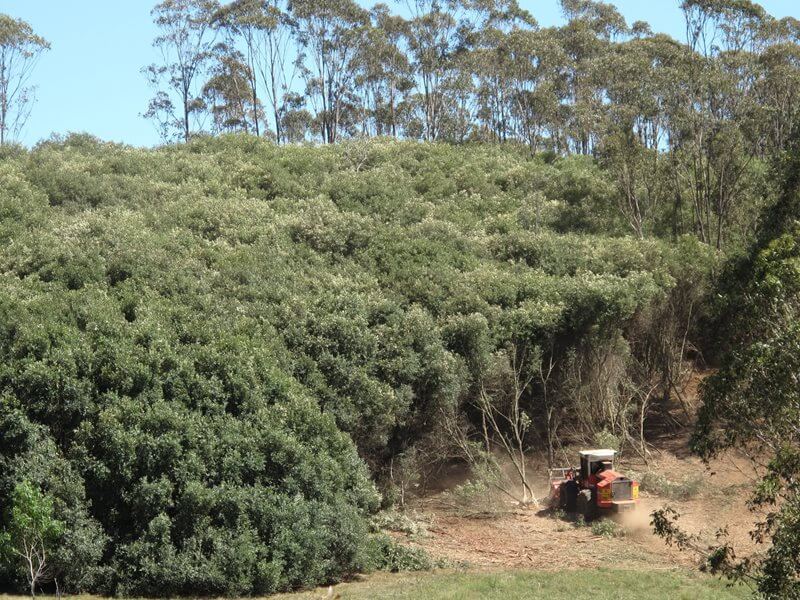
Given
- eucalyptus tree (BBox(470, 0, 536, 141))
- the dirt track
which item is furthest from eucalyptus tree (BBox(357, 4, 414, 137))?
the dirt track

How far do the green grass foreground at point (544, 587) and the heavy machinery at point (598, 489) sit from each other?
12.8 feet

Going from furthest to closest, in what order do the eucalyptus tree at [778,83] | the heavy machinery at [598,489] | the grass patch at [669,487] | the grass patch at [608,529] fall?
the eucalyptus tree at [778,83]
the grass patch at [669,487]
the heavy machinery at [598,489]
the grass patch at [608,529]

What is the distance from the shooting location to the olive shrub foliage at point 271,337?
20.2m

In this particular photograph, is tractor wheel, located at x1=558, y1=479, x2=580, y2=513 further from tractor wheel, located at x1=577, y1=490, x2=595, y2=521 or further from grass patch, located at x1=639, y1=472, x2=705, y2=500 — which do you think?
grass patch, located at x1=639, y1=472, x2=705, y2=500

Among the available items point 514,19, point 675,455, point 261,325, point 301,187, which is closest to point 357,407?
point 261,325

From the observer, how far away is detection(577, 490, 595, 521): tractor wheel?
2542 centimetres

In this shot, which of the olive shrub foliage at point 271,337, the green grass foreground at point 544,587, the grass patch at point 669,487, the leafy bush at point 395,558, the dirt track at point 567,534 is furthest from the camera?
the grass patch at point 669,487

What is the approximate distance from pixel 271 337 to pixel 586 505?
974 cm

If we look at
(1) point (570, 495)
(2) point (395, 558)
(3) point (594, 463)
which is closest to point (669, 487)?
(1) point (570, 495)

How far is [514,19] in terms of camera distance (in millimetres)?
57125

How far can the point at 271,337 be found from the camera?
25.2m

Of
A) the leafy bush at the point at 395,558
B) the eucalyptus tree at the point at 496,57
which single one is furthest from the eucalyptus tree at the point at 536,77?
the leafy bush at the point at 395,558

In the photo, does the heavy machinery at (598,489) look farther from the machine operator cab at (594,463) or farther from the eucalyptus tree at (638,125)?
the eucalyptus tree at (638,125)

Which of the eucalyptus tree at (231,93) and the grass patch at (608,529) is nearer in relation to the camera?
the grass patch at (608,529)
